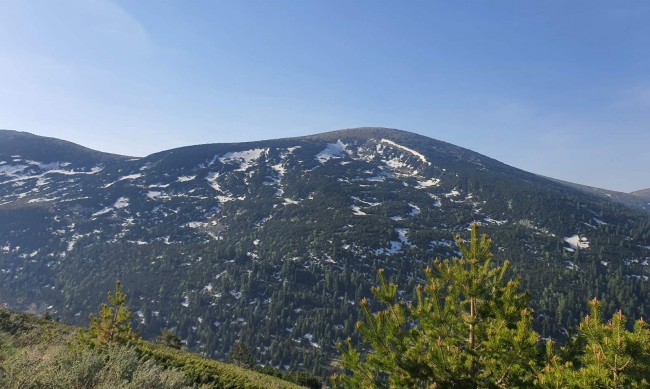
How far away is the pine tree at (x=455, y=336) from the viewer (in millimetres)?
9320

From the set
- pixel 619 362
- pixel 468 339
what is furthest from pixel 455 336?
pixel 619 362

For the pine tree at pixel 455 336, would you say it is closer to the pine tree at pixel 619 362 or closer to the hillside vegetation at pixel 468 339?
the hillside vegetation at pixel 468 339

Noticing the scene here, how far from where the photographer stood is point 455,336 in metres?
10.9

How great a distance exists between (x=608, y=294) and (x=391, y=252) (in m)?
90.2

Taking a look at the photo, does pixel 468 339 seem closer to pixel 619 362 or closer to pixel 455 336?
pixel 455 336

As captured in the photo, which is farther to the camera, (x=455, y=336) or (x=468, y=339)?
(x=455, y=336)

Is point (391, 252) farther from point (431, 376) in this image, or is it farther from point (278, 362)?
point (431, 376)

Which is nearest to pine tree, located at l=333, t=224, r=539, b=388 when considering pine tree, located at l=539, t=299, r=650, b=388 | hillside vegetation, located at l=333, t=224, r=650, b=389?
hillside vegetation, located at l=333, t=224, r=650, b=389

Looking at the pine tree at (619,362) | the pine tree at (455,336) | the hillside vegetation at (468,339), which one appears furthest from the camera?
the pine tree at (455,336)

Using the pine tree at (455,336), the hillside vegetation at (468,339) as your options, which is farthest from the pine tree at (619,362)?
the pine tree at (455,336)

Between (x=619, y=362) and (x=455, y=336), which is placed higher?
(x=619, y=362)

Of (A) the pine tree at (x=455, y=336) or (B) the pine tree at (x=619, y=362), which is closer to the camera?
(B) the pine tree at (x=619, y=362)

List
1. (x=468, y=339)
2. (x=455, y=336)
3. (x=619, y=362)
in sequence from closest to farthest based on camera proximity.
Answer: (x=619, y=362) < (x=468, y=339) < (x=455, y=336)

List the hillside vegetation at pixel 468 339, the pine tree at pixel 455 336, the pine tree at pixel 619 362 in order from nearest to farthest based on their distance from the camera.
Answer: the pine tree at pixel 619 362 < the hillside vegetation at pixel 468 339 < the pine tree at pixel 455 336
